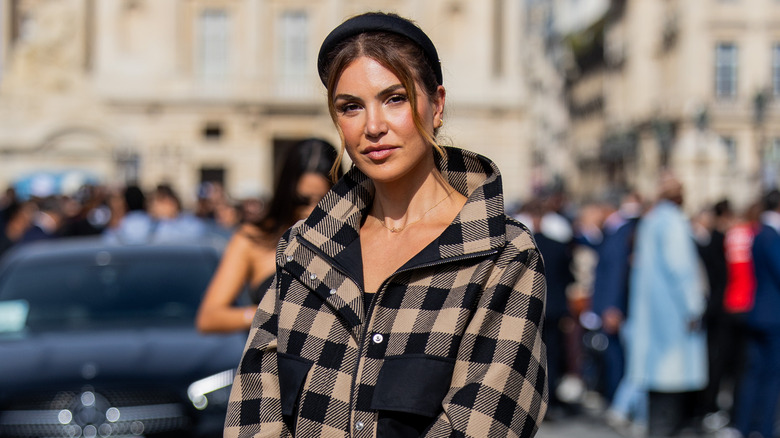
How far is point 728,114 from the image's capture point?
1957 inches

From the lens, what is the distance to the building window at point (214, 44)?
4616 cm

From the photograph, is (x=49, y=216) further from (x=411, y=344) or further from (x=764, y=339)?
(x=411, y=344)

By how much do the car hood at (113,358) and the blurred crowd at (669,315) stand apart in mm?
3885

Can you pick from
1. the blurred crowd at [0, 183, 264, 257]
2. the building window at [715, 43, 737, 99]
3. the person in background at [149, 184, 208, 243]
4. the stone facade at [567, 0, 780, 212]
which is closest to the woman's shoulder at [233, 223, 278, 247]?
the blurred crowd at [0, 183, 264, 257]

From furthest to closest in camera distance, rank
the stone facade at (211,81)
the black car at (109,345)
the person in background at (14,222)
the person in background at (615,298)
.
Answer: the stone facade at (211,81) < the person in background at (14,222) < the person in background at (615,298) < the black car at (109,345)

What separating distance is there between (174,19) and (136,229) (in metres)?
35.4

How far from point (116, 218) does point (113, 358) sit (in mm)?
7048

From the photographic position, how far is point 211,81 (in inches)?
1797

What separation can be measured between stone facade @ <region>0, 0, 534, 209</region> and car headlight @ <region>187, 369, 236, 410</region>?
36869 millimetres

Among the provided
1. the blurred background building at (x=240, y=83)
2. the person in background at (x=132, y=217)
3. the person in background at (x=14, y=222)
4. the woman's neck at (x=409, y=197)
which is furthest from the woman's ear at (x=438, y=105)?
Answer: the blurred background building at (x=240, y=83)

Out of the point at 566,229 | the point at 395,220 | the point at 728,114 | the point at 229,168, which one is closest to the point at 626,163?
the point at 728,114

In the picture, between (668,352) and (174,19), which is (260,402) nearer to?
(668,352)

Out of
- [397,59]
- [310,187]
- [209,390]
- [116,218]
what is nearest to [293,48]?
[116,218]

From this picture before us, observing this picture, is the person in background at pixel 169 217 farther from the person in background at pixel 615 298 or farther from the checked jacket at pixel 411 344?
the checked jacket at pixel 411 344
